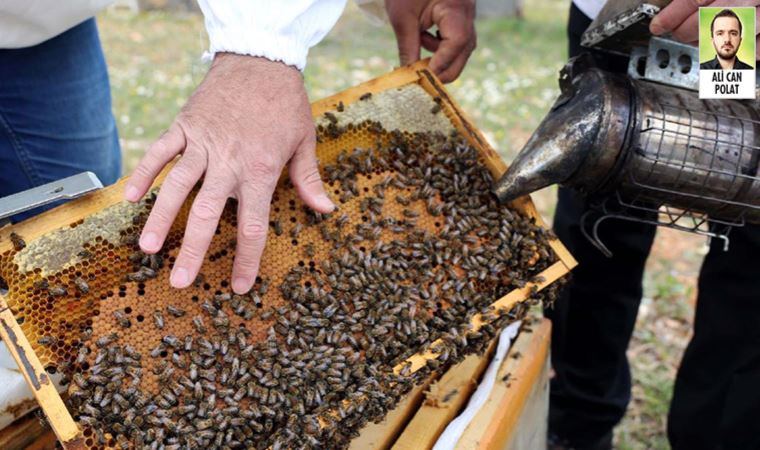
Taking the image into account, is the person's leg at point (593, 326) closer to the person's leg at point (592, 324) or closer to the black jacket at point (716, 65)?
the person's leg at point (592, 324)

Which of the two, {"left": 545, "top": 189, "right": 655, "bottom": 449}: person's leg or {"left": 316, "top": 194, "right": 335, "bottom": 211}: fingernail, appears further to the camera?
{"left": 545, "top": 189, "right": 655, "bottom": 449}: person's leg

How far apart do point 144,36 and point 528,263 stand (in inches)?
398

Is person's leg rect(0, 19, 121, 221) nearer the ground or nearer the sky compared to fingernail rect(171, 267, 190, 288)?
nearer the sky

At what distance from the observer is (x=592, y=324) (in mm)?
3664

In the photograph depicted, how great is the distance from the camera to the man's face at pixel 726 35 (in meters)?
2.04

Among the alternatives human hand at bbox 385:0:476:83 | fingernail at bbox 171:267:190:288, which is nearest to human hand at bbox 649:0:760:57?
human hand at bbox 385:0:476:83

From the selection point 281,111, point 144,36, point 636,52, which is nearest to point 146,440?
point 281,111

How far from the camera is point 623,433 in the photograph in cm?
415

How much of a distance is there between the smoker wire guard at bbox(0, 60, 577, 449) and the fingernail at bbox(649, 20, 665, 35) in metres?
0.74

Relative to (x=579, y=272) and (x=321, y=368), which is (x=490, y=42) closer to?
(x=579, y=272)

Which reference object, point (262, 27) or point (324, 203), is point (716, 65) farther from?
point (262, 27)

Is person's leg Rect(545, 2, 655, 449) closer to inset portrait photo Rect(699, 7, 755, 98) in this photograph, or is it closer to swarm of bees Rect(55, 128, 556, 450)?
swarm of bees Rect(55, 128, 556, 450)

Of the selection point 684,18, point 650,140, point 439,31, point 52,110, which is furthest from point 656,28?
point 52,110

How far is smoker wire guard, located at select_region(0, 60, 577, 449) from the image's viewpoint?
6.02ft
